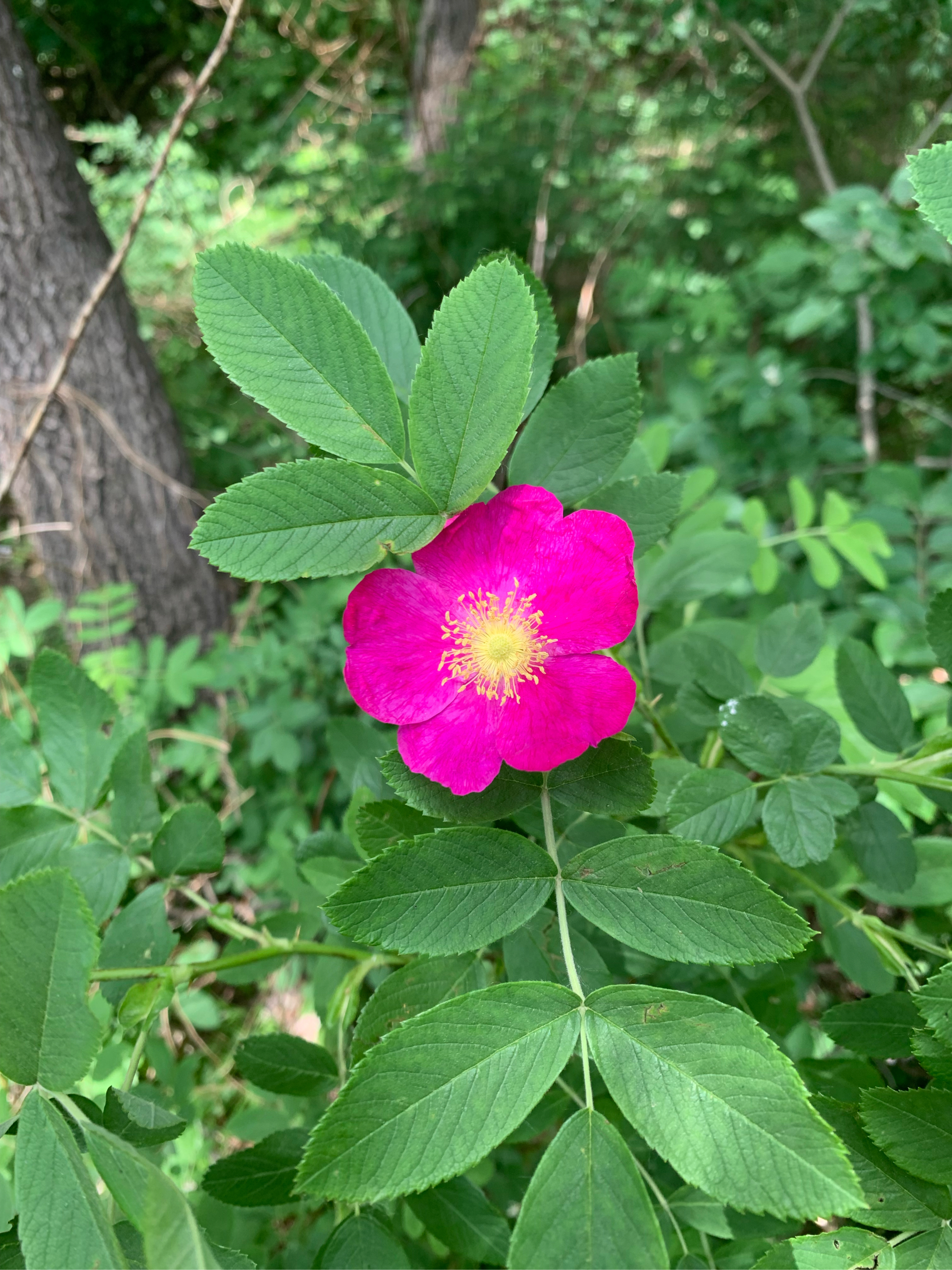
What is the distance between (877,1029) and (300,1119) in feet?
2.85

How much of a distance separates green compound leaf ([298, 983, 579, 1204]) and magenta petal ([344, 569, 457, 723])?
178 mm

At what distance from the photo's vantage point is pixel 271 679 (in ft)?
5.70

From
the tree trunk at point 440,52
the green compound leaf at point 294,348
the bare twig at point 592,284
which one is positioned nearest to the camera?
the green compound leaf at point 294,348

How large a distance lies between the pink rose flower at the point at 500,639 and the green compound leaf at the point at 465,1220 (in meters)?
0.36

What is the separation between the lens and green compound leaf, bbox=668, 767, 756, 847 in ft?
1.83

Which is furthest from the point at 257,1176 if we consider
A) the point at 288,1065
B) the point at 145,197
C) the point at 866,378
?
the point at 866,378

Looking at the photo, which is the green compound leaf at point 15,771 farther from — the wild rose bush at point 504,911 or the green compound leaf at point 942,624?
the green compound leaf at point 942,624

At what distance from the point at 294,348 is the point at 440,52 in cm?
377

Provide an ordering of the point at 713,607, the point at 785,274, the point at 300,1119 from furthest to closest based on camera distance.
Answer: the point at 785,274, the point at 713,607, the point at 300,1119

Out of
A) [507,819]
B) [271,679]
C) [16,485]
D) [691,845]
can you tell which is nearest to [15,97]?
[16,485]

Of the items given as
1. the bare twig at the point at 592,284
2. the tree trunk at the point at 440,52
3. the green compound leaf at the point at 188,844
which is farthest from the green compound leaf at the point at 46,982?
the tree trunk at the point at 440,52

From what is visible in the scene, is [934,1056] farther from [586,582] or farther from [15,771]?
[15,771]

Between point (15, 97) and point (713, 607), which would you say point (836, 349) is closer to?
point (713, 607)

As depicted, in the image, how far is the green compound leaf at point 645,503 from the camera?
600 millimetres
